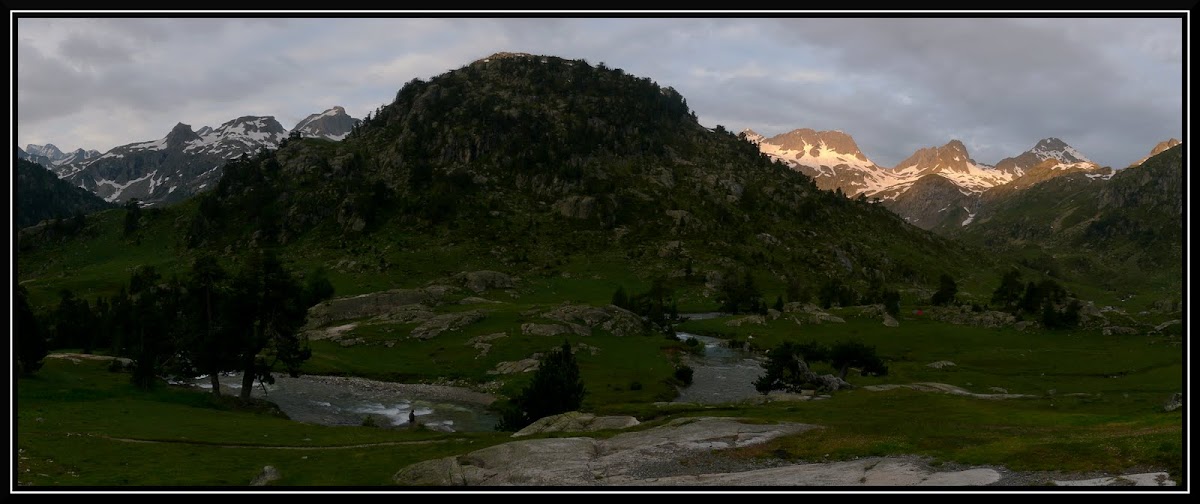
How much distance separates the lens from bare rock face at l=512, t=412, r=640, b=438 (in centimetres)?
5200

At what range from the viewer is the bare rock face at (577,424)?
171 feet

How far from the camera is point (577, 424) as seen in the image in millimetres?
53469

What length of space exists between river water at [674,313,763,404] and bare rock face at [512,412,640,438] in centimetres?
2531

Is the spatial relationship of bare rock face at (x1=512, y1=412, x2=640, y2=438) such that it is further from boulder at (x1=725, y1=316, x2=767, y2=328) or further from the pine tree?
boulder at (x1=725, y1=316, x2=767, y2=328)

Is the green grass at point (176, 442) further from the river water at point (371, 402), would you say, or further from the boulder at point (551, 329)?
the boulder at point (551, 329)

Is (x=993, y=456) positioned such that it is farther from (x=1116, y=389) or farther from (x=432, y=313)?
(x=432, y=313)

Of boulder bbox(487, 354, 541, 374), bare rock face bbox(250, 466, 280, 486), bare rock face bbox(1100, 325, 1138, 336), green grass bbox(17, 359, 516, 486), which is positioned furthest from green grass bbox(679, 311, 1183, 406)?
bare rock face bbox(250, 466, 280, 486)

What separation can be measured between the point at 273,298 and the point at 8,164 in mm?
55952
